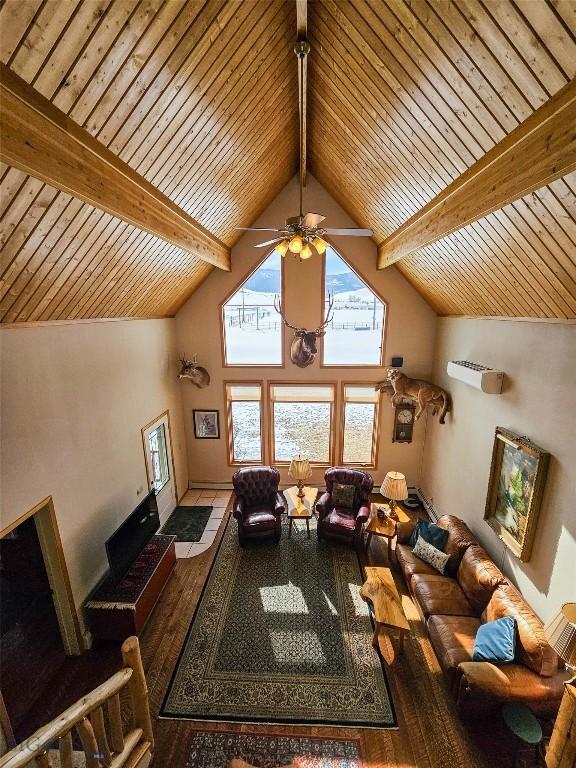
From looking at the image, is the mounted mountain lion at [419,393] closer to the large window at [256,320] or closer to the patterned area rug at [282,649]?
the large window at [256,320]

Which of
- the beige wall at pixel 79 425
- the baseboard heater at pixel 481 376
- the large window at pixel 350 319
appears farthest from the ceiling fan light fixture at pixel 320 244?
the large window at pixel 350 319

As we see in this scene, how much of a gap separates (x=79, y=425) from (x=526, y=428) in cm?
524

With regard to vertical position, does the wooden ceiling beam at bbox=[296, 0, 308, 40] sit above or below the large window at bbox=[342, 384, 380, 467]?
above

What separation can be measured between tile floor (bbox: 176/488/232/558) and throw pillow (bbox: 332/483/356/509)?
229 cm

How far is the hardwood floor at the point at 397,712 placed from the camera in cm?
314

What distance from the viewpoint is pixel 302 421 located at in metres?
7.50

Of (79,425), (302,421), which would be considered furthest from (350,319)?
(79,425)

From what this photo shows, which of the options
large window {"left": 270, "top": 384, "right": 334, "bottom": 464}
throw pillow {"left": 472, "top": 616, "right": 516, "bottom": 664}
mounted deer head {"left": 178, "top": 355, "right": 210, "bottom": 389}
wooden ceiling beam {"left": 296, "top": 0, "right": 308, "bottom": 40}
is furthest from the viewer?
large window {"left": 270, "top": 384, "right": 334, "bottom": 464}

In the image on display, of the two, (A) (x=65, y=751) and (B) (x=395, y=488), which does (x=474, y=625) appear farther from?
(A) (x=65, y=751)

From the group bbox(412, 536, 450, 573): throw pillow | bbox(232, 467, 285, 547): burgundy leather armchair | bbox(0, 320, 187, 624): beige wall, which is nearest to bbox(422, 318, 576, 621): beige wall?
bbox(412, 536, 450, 573): throw pillow

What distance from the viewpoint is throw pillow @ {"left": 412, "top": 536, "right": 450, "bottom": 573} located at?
476 centimetres

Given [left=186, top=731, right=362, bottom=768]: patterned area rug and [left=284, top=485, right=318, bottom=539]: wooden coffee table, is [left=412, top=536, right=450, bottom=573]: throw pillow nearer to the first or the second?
[left=284, top=485, right=318, bottom=539]: wooden coffee table

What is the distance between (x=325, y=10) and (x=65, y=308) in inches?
139

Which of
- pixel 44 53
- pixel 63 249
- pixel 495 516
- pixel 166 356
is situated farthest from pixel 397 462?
pixel 44 53
